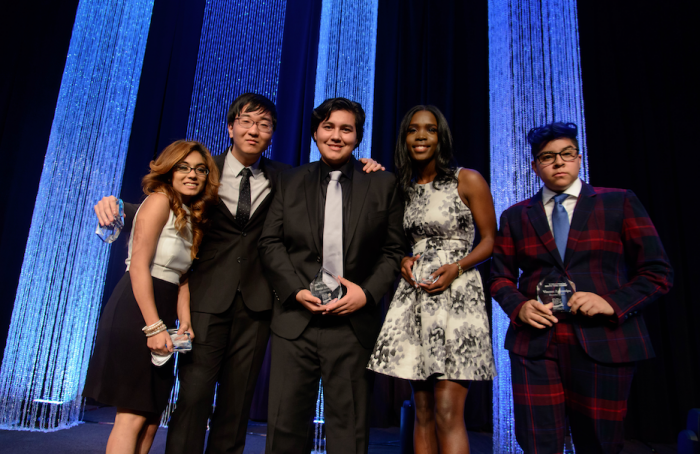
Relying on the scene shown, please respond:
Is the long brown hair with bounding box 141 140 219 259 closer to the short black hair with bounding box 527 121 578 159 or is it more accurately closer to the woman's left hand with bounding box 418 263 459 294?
the woman's left hand with bounding box 418 263 459 294

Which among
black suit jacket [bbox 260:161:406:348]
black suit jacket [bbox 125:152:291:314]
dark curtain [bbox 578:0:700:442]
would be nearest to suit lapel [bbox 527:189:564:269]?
black suit jacket [bbox 260:161:406:348]

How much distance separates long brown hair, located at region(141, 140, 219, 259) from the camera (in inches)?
58.5

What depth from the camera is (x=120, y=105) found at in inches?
117

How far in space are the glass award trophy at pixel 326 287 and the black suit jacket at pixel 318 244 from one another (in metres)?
0.03

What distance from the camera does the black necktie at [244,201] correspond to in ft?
5.16

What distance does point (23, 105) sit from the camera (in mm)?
3350

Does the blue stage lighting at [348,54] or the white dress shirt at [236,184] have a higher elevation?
the blue stage lighting at [348,54]

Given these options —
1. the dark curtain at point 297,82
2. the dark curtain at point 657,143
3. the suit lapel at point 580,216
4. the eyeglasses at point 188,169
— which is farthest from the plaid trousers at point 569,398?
the dark curtain at point 297,82

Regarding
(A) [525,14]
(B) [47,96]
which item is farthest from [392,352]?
(B) [47,96]

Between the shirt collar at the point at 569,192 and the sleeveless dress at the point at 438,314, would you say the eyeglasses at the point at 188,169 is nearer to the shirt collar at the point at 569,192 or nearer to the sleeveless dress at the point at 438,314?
the sleeveless dress at the point at 438,314

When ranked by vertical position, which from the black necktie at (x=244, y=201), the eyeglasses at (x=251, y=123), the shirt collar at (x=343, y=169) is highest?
the eyeglasses at (x=251, y=123)

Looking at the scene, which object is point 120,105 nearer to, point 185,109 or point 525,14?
point 185,109

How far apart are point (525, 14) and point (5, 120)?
4.20 meters

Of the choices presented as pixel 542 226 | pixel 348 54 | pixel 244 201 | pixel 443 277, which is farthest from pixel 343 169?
pixel 348 54
